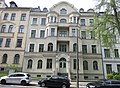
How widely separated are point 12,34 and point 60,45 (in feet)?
40.0

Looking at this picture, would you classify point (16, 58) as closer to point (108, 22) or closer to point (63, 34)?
point (63, 34)

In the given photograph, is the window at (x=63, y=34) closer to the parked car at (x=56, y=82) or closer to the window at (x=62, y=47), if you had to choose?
the window at (x=62, y=47)

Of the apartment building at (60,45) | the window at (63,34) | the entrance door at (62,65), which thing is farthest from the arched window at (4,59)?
the window at (63,34)

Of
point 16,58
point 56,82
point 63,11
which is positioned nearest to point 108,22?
point 56,82

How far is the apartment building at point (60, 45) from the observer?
1206 inches

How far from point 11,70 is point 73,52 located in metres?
13.7

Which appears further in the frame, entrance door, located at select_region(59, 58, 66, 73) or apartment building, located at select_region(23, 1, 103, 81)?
apartment building, located at select_region(23, 1, 103, 81)

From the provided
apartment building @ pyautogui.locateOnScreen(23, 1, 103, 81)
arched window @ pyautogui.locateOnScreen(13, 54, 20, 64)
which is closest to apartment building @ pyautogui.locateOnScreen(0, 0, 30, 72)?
arched window @ pyautogui.locateOnScreen(13, 54, 20, 64)

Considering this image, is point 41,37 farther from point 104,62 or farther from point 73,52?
point 104,62

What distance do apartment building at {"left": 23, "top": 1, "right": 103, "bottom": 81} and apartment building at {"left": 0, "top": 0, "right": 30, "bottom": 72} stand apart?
1357mm

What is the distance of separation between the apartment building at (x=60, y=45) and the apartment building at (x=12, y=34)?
1357 millimetres

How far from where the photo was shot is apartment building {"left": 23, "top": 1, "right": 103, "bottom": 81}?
30.6 metres

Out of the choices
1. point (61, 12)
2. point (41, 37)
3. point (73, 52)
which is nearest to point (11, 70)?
point (41, 37)

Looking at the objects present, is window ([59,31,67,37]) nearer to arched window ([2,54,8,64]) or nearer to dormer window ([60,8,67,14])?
dormer window ([60,8,67,14])
